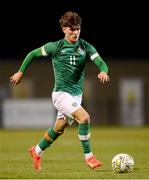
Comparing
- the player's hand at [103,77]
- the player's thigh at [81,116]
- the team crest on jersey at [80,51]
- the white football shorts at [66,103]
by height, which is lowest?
the player's thigh at [81,116]

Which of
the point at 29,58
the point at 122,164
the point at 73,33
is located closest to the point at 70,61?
the point at 73,33

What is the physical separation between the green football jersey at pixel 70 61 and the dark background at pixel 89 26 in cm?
3143

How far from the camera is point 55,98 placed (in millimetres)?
12211

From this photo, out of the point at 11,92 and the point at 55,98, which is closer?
the point at 55,98

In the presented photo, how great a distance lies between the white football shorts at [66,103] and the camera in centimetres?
1195

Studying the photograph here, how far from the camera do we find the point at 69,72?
12164mm

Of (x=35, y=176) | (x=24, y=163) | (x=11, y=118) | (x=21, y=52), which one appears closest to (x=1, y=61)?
(x=21, y=52)

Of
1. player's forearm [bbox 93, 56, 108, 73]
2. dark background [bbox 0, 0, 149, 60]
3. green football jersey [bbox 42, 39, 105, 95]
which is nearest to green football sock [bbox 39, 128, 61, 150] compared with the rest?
green football jersey [bbox 42, 39, 105, 95]

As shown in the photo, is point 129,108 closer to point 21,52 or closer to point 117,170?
point 21,52

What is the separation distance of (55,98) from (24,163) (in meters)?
2.24

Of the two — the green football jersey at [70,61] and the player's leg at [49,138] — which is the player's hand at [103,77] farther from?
the player's leg at [49,138]

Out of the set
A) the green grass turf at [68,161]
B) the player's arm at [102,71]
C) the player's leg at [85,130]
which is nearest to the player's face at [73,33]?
→ the player's arm at [102,71]

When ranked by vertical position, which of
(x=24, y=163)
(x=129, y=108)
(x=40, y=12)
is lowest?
(x=129, y=108)

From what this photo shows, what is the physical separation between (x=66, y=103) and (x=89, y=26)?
32696 mm
